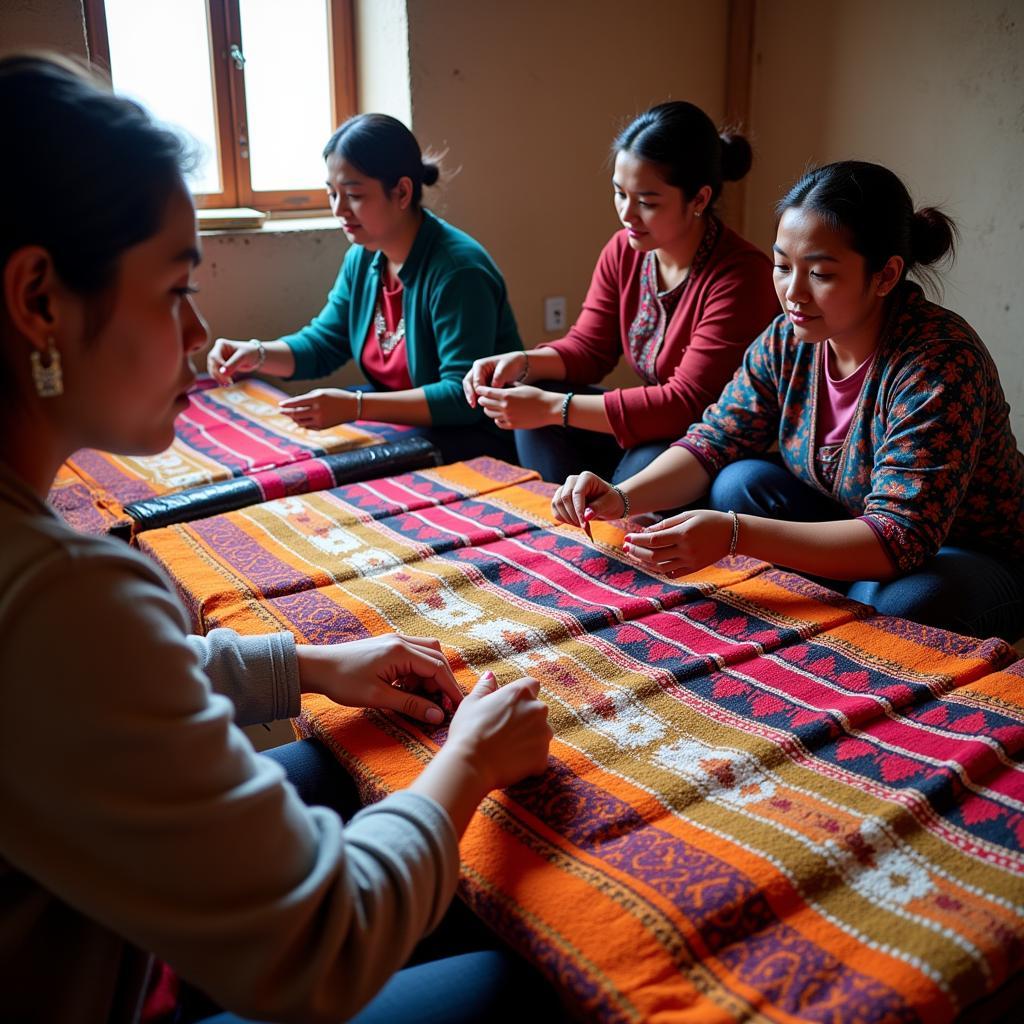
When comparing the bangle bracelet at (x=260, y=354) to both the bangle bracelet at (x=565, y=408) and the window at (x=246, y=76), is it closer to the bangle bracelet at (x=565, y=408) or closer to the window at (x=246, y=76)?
the window at (x=246, y=76)

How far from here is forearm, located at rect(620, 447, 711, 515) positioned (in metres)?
1.79

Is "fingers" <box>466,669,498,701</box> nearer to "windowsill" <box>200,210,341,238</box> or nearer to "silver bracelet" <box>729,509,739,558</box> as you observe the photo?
"silver bracelet" <box>729,509,739,558</box>

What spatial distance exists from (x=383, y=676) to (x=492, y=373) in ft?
4.27

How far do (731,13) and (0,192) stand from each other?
11.2 feet

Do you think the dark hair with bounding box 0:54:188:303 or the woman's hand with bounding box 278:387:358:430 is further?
the woman's hand with bounding box 278:387:358:430

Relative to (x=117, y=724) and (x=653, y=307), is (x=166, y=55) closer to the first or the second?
(x=653, y=307)

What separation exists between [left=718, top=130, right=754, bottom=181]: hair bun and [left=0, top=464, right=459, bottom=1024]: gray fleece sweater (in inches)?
76.6

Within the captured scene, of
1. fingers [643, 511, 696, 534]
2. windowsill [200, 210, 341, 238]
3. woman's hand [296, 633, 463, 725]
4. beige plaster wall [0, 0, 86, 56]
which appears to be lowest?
woman's hand [296, 633, 463, 725]

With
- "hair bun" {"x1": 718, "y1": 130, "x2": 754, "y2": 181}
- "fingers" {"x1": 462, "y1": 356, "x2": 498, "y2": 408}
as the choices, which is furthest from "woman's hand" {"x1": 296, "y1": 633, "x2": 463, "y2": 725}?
"hair bun" {"x1": 718, "y1": 130, "x2": 754, "y2": 181}

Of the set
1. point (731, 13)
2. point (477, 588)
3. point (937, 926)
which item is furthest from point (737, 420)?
point (731, 13)

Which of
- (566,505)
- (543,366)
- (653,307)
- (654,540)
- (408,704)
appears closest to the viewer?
(408,704)

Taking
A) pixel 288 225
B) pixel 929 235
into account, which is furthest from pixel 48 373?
pixel 288 225

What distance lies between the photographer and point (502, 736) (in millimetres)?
976

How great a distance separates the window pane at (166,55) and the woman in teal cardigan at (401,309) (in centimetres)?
69
